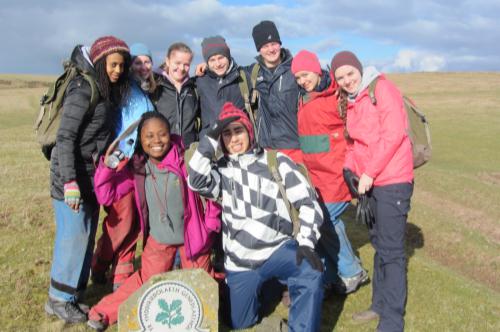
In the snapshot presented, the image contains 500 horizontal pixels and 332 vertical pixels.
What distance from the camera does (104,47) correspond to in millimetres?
5773

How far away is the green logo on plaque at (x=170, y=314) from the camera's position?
5379 millimetres

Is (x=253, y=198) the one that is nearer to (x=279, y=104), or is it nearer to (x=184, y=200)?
(x=184, y=200)

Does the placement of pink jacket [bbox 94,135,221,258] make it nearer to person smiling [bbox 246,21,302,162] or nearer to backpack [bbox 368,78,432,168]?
person smiling [bbox 246,21,302,162]

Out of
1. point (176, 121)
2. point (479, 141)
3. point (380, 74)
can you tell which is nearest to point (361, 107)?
point (380, 74)

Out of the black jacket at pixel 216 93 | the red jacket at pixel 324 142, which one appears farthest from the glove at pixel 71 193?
the red jacket at pixel 324 142

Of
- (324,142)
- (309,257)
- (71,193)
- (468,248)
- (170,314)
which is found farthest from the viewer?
(468,248)

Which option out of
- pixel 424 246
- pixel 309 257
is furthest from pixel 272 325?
pixel 424 246

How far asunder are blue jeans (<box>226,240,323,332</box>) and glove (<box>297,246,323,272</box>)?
0.07 meters

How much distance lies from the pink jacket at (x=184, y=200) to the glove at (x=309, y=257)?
1225 millimetres

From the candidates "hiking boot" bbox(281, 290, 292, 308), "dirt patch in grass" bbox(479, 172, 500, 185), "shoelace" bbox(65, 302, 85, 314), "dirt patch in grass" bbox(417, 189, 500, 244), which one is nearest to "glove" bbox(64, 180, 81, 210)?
"shoelace" bbox(65, 302, 85, 314)

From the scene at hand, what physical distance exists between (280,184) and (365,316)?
227cm

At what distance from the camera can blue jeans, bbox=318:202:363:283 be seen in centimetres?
711

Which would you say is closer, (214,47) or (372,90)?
(372,90)

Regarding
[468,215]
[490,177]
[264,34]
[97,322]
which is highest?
[264,34]
